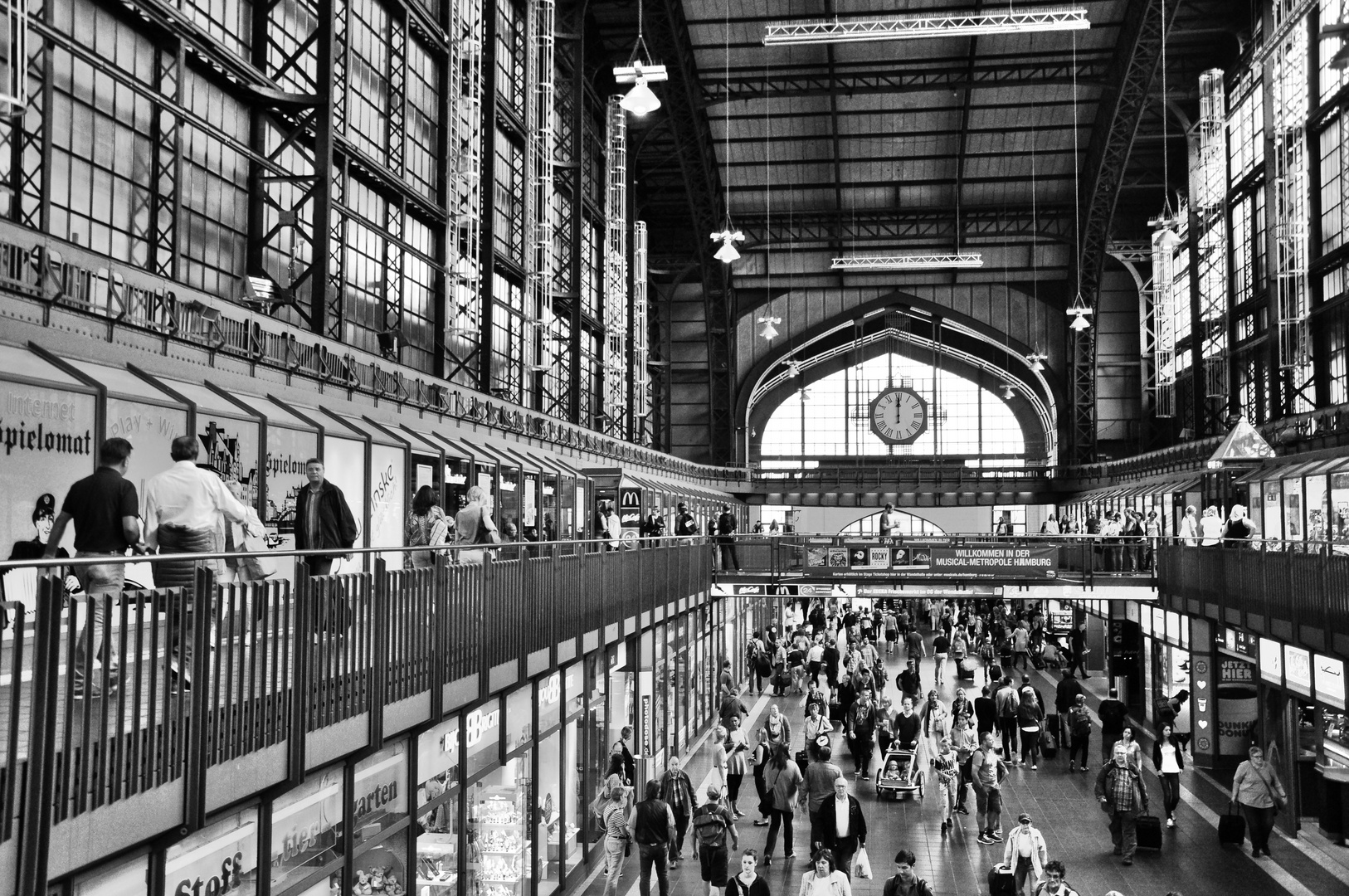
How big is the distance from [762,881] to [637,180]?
39.4 m

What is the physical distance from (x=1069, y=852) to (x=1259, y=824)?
8.92 ft

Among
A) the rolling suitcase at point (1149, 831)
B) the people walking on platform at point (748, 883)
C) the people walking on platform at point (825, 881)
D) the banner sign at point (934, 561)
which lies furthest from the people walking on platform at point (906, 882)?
the banner sign at point (934, 561)

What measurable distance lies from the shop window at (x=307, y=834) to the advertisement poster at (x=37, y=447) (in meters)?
4.12

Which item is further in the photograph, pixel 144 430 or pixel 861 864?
A: pixel 861 864

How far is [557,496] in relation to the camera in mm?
30234

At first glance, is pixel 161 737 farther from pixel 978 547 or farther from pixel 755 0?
pixel 755 0

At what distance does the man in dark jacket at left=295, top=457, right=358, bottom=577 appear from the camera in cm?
950

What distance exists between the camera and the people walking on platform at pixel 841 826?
15.4 metres

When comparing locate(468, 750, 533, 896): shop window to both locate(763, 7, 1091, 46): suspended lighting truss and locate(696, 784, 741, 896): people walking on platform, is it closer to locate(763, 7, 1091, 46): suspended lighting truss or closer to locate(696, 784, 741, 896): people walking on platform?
locate(696, 784, 741, 896): people walking on platform

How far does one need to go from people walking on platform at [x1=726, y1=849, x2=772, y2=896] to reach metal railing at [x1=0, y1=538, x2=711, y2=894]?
11.8 ft

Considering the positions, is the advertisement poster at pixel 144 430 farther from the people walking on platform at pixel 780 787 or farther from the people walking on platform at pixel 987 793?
the people walking on platform at pixel 987 793

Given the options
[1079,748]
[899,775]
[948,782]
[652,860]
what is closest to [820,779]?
[652,860]

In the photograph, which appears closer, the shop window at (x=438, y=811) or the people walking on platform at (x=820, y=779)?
the shop window at (x=438, y=811)

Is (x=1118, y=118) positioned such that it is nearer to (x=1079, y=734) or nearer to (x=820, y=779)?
(x=1079, y=734)
